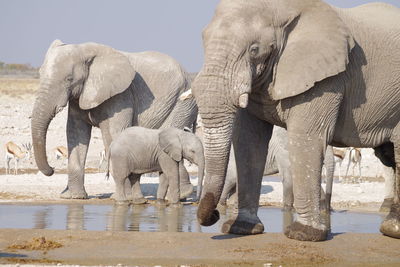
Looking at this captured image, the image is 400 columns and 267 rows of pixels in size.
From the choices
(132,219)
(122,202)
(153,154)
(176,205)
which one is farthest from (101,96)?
(132,219)

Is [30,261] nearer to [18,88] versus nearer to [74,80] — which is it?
[74,80]

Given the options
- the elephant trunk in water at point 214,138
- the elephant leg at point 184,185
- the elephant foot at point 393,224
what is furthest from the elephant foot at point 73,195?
the elephant trunk in water at point 214,138

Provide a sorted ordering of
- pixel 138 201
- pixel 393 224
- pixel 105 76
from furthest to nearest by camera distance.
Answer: pixel 105 76, pixel 138 201, pixel 393 224

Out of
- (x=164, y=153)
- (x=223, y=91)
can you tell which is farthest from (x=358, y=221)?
(x=223, y=91)

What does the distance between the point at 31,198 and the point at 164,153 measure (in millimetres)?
2304

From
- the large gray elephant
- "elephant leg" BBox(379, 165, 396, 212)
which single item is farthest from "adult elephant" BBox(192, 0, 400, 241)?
the large gray elephant

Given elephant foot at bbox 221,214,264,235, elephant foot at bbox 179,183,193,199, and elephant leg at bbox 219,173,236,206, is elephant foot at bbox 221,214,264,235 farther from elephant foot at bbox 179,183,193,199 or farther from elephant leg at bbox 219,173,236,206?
elephant foot at bbox 179,183,193,199

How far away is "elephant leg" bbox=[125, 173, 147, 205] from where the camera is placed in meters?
15.5

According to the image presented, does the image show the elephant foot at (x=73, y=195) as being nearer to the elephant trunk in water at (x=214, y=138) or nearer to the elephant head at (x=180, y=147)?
the elephant head at (x=180, y=147)

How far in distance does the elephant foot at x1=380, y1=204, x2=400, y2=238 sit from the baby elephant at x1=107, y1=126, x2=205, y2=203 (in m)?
6.89

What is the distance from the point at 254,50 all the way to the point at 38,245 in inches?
97.7

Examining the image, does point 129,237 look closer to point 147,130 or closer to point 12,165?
point 147,130

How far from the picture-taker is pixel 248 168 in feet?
29.0

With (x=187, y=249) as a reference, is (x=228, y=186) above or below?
below
